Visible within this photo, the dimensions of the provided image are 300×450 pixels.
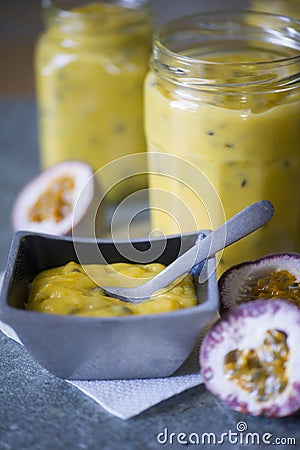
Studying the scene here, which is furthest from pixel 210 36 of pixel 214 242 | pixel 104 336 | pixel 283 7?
pixel 104 336

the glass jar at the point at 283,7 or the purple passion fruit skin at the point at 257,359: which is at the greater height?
the glass jar at the point at 283,7

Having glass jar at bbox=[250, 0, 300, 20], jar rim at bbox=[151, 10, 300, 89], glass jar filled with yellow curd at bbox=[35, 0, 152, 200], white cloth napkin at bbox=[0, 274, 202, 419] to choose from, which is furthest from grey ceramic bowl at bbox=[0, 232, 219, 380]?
glass jar at bbox=[250, 0, 300, 20]

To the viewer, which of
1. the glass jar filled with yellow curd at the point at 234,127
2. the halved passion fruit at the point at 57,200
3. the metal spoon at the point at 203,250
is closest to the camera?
the metal spoon at the point at 203,250

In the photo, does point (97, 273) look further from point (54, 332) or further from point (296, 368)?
point (296, 368)

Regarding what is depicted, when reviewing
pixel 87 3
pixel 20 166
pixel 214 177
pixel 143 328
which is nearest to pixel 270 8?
pixel 87 3

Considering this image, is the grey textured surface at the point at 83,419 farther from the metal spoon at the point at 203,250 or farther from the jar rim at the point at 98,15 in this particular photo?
the jar rim at the point at 98,15

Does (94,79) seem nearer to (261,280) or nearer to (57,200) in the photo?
(57,200)

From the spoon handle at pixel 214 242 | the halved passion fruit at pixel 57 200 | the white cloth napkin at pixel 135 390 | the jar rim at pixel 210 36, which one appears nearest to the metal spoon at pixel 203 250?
the spoon handle at pixel 214 242

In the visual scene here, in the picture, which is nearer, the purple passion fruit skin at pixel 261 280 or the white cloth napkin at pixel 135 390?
the white cloth napkin at pixel 135 390
